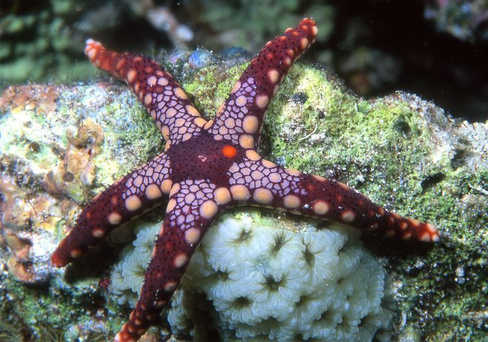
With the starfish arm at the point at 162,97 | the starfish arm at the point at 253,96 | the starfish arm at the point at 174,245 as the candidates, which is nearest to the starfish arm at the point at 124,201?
the starfish arm at the point at 174,245

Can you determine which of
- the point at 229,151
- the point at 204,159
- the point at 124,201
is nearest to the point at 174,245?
the point at 124,201

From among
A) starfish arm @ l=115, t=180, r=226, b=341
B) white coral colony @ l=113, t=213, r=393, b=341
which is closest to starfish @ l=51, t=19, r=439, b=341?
starfish arm @ l=115, t=180, r=226, b=341

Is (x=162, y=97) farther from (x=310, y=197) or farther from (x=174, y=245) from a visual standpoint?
(x=310, y=197)

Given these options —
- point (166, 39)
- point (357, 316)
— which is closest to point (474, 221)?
point (357, 316)

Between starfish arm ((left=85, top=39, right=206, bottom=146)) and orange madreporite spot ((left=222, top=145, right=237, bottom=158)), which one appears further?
starfish arm ((left=85, top=39, right=206, bottom=146))

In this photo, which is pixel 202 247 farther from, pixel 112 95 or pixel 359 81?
pixel 359 81

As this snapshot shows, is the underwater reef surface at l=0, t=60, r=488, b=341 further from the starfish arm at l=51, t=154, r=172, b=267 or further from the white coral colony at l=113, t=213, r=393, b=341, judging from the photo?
the starfish arm at l=51, t=154, r=172, b=267

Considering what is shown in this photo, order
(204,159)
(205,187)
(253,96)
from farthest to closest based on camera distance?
1. (253,96)
2. (204,159)
3. (205,187)
